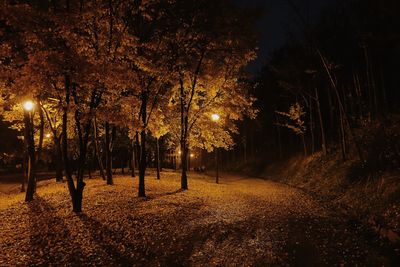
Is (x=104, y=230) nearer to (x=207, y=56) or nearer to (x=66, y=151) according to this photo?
(x=66, y=151)

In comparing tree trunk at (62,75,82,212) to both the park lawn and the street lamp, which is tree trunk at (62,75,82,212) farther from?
the street lamp

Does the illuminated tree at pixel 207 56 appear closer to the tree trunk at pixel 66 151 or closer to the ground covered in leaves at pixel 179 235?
the tree trunk at pixel 66 151

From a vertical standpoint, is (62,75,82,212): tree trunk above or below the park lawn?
above

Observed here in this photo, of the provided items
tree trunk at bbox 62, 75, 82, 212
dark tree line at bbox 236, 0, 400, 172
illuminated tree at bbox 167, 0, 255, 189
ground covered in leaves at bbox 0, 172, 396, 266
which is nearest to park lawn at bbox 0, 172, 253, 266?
ground covered in leaves at bbox 0, 172, 396, 266

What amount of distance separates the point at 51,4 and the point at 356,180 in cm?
1719

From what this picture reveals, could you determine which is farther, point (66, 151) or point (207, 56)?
point (207, 56)

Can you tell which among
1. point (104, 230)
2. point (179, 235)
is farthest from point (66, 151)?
point (179, 235)

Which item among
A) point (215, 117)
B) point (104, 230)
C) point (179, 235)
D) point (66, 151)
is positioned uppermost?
point (215, 117)

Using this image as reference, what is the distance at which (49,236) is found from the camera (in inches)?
444

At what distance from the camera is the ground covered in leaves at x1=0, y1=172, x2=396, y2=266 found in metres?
9.12

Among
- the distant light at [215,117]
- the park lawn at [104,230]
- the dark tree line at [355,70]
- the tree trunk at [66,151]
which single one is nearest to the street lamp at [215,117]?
the distant light at [215,117]

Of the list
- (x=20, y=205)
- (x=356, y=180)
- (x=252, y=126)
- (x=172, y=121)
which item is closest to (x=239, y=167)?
(x=252, y=126)

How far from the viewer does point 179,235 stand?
11.1 m

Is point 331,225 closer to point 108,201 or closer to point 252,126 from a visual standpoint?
point 108,201
